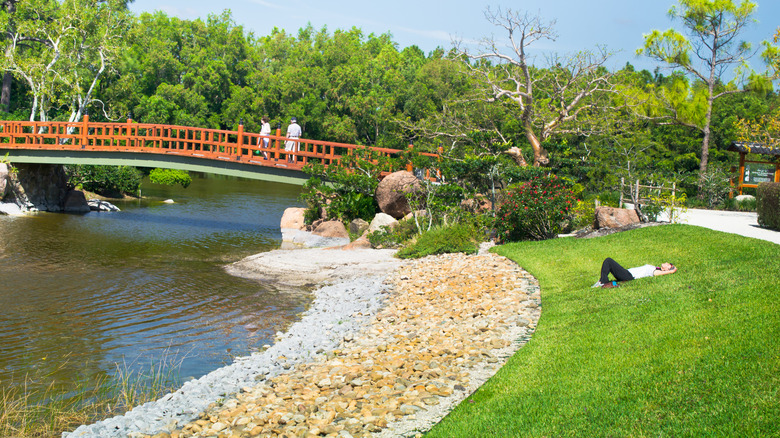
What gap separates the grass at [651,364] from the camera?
4.55 metres

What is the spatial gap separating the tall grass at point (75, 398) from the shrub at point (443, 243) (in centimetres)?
810

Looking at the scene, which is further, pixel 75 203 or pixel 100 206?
pixel 100 206

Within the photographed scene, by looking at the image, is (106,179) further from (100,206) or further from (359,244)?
(359,244)

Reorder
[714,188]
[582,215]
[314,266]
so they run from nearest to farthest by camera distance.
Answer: [314,266] → [582,215] → [714,188]

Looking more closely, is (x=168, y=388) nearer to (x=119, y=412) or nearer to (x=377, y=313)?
(x=119, y=412)

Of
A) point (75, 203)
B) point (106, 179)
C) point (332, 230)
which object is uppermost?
point (106, 179)

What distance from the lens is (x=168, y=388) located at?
7.42 m

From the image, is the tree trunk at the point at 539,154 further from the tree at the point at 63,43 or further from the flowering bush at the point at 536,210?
the tree at the point at 63,43

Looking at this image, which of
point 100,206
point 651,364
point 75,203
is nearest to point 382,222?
point 651,364

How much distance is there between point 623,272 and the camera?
918cm

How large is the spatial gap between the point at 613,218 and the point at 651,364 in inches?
408

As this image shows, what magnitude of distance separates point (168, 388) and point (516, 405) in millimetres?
4430

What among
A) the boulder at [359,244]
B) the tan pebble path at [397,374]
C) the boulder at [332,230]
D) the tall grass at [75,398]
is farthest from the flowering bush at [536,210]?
the tall grass at [75,398]

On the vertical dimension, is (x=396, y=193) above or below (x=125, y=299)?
above
